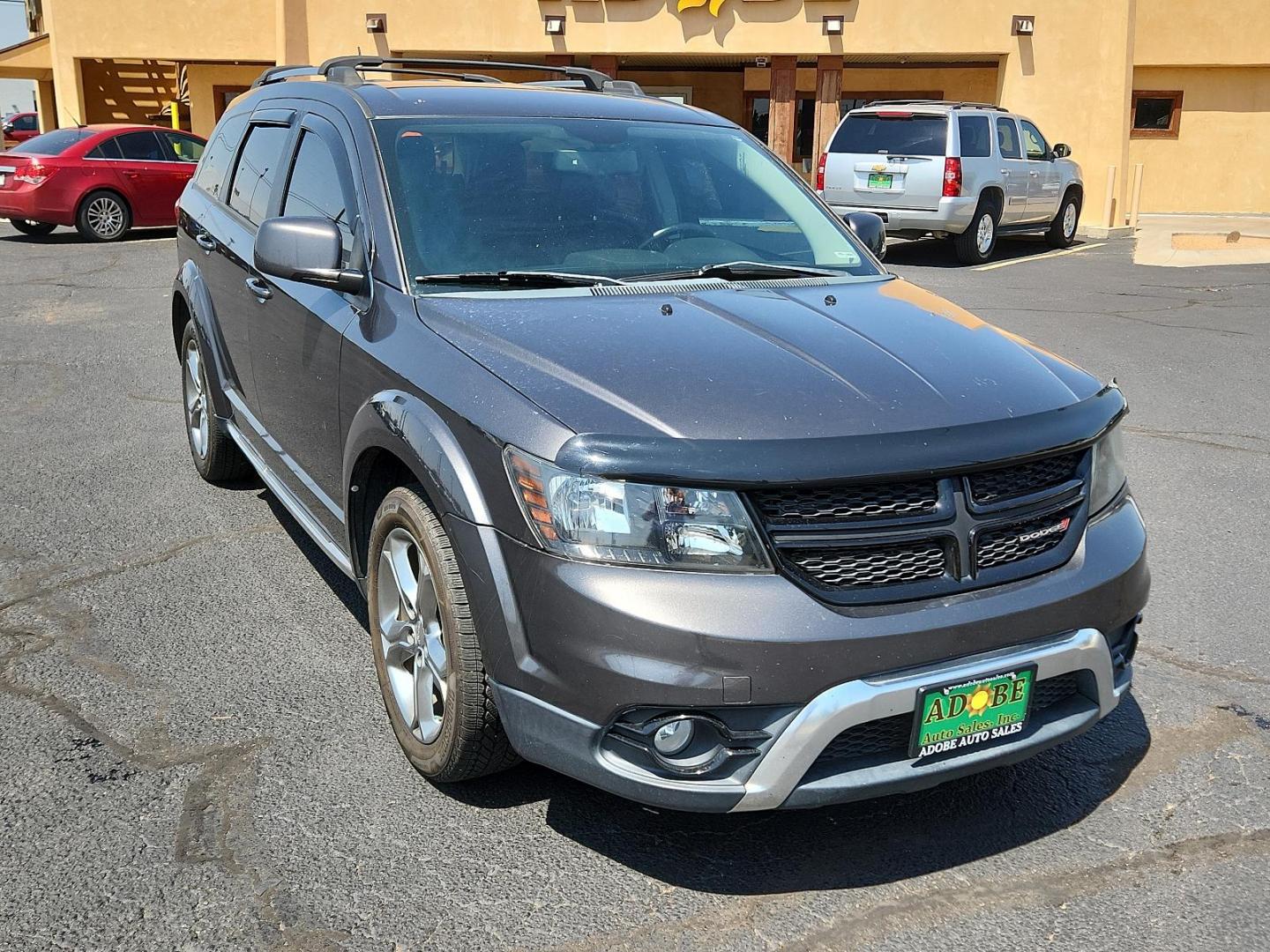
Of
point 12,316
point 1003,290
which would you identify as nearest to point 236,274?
point 12,316

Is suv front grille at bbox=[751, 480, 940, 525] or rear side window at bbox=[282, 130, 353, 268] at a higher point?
rear side window at bbox=[282, 130, 353, 268]

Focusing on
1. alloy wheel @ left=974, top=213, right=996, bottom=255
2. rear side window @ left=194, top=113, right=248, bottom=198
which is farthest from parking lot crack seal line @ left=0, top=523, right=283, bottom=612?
alloy wheel @ left=974, top=213, right=996, bottom=255

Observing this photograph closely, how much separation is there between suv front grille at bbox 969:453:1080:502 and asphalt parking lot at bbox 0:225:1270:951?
93 centimetres

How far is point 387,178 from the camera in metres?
3.92

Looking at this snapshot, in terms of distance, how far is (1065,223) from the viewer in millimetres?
19141

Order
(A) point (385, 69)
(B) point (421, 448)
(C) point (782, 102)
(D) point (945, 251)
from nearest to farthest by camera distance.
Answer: (B) point (421, 448) → (A) point (385, 69) → (D) point (945, 251) → (C) point (782, 102)

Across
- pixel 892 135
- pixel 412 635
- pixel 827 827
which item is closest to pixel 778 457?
pixel 827 827

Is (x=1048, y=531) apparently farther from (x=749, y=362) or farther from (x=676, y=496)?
(x=676, y=496)

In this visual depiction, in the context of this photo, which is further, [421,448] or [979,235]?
[979,235]

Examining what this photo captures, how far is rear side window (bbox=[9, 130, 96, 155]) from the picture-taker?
16609mm

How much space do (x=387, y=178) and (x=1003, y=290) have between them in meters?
11.1

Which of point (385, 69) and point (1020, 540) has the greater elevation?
point (385, 69)

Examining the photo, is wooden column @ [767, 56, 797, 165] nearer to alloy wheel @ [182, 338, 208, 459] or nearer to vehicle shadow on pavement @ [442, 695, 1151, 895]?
alloy wheel @ [182, 338, 208, 459]

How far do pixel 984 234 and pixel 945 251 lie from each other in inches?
62.4
